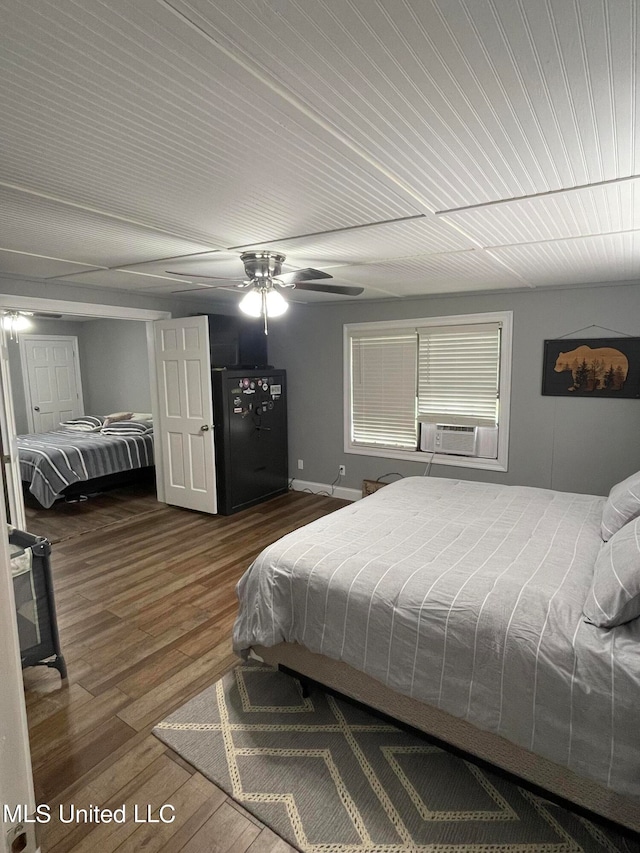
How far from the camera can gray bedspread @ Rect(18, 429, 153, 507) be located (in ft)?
16.9

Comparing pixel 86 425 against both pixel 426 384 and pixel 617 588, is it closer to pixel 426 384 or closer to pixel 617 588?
pixel 426 384

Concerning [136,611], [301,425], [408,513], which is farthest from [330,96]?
[301,425]

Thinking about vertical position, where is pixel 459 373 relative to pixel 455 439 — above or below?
above

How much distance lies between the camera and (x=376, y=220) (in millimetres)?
2109

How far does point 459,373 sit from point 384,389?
2.71 feet

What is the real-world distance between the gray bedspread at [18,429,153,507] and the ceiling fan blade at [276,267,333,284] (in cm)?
386

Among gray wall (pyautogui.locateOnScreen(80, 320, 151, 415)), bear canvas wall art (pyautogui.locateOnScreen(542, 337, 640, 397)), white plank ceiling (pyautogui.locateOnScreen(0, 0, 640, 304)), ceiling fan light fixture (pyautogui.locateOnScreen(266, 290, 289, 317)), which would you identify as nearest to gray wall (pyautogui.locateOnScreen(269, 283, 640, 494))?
bear canvas wall art (pyautogui.locateOnScreen(542, 337, 640, 397))

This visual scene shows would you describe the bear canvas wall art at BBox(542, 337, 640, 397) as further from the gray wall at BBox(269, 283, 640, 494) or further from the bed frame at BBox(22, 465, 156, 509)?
the bed frame at BBox(22, 465, 156, 509)

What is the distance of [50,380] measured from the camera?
25.6ft

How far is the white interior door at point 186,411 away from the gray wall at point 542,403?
1433mm

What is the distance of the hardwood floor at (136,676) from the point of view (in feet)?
5.42

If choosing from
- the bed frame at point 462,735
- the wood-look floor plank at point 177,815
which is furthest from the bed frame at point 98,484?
the wood-look floor plank at point 177,815

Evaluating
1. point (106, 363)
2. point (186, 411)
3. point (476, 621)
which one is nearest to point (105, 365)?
point (106, 363)

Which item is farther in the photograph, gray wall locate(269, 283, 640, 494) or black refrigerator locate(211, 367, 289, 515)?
black refrigerator locate(211, 367, 289, 515)
